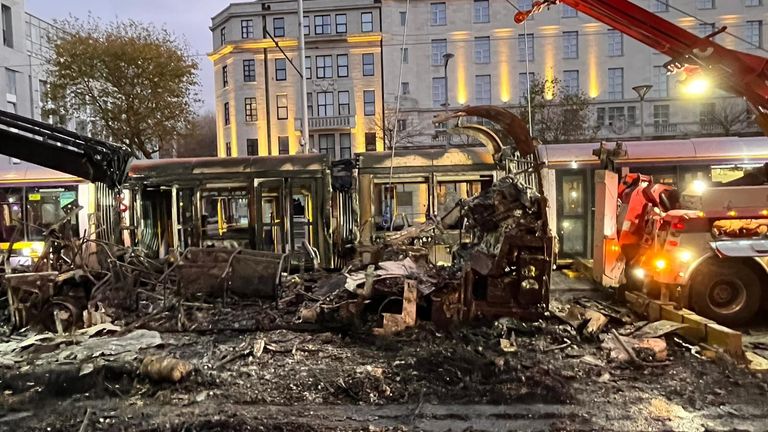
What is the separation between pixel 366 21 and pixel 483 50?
9786 millimetres

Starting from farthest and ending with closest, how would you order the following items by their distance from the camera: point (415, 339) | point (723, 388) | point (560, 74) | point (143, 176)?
point (560, 74)
point (143, 176)
point (415, 339)
point (723, 388)

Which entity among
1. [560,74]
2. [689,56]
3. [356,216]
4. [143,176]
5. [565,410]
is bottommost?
[565,410]

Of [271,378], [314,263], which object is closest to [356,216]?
[314,263]

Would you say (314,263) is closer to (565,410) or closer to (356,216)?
(356,216)

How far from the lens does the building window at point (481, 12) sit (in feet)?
142

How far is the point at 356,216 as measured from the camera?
39.8ft

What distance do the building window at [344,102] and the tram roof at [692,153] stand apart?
33.2m

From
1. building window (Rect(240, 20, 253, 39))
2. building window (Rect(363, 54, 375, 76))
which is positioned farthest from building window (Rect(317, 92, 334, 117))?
building window (Rect(240, 20, 253, 39))

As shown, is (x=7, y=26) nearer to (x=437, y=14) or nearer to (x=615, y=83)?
(x=437, y=14)

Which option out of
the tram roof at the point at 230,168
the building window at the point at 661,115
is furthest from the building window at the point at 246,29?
the tram roof at the point at 230,168

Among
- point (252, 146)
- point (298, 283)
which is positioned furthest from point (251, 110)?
point (298, 283)

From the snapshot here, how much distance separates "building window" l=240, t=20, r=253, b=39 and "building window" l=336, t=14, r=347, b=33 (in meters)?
7.32

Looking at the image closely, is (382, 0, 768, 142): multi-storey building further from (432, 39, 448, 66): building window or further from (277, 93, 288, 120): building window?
(277, 93, 288, 120): building window

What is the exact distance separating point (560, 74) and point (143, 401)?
140 feet
